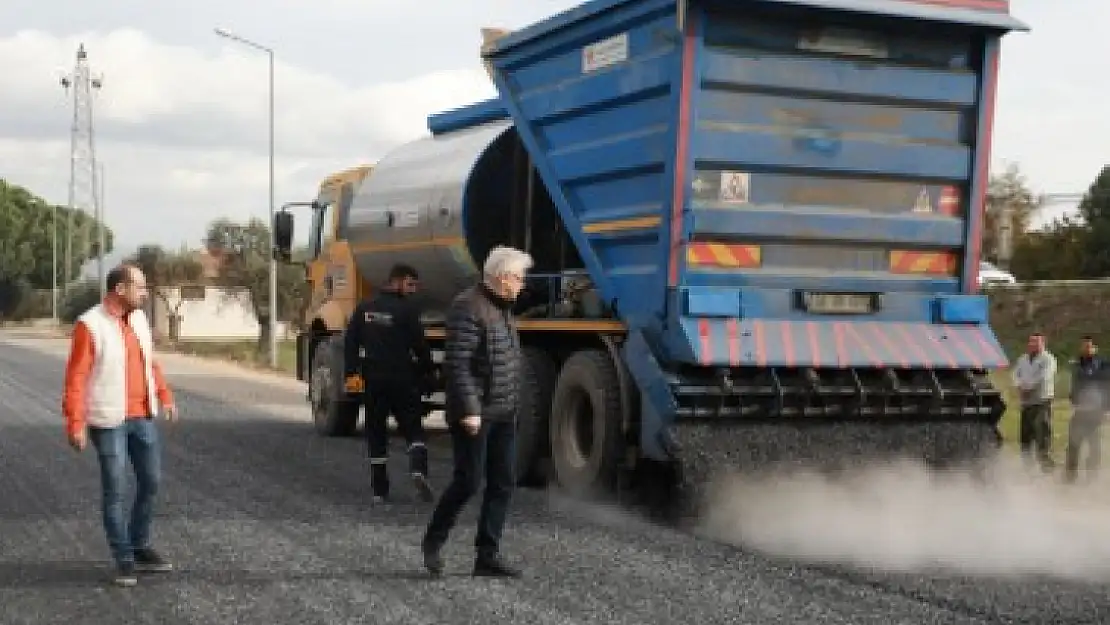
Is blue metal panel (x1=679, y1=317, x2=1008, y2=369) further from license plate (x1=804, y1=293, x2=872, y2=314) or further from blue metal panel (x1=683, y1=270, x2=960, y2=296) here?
blue metal panel (x1=683, y1=270, x2=960, y2=296)

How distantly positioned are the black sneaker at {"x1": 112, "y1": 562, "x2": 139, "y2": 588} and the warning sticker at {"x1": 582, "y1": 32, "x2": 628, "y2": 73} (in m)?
4.70

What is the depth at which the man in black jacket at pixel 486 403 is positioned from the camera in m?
7.21

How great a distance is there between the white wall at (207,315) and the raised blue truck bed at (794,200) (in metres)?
47.2

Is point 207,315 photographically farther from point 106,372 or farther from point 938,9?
point 106,372

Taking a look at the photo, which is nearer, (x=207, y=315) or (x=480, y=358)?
(x=480, y=358)

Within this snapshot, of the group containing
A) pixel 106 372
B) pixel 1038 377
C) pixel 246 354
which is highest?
pixel 106 372

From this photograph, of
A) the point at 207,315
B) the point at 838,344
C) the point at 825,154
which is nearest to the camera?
the point at 838,344

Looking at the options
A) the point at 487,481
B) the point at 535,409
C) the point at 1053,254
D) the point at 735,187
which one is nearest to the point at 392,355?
the point at 535,409

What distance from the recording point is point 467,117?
A: 514 inches

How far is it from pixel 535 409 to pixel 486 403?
3.51m

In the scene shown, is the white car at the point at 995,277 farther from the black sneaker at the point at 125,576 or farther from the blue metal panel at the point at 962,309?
the black sneaker at the point at 125,576

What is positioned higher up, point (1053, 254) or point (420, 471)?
point (1053, 254)

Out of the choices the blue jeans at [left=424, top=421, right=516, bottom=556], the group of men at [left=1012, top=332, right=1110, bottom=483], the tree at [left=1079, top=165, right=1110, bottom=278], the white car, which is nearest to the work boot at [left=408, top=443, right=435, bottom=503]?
the blue jeans at [left=424, top=421, right=516, bottom=556]

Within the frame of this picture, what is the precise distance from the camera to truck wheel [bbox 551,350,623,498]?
964 cm
